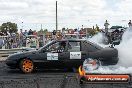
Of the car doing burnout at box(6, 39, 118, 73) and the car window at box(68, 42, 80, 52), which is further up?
the car window at box(68, 42, 80, 52)

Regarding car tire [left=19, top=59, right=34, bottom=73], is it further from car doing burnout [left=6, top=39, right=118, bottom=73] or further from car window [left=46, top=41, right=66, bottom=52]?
car window [left=46, top=41, right=66, bottom=52]

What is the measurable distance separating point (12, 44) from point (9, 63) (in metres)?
8.14

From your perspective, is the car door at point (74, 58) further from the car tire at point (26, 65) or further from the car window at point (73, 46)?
the car tire at point (26, 65)

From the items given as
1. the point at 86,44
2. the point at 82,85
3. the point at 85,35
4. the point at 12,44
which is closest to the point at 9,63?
the point at 86,44

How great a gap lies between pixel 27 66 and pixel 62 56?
1378 millimetres

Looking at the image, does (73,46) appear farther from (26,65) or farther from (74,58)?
(26,65)

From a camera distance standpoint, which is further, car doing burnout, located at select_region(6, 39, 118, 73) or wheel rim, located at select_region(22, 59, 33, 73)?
wheel rim, located at select_region(22, 59, 33, 73)

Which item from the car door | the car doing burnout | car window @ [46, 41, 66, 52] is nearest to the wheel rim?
the car doing burnout

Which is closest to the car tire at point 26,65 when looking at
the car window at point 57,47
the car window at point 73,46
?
the car window at point 57,47

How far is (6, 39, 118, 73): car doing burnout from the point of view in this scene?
13328 millimetres

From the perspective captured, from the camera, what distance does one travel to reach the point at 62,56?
1340 cm

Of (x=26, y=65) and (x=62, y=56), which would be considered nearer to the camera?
(x=62, y=56)

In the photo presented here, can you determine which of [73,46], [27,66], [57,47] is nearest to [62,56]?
[57,47]

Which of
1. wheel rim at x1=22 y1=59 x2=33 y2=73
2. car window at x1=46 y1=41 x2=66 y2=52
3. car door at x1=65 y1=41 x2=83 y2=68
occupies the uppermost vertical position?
car window at x1=46 y1=41 x2=66 y2=52
